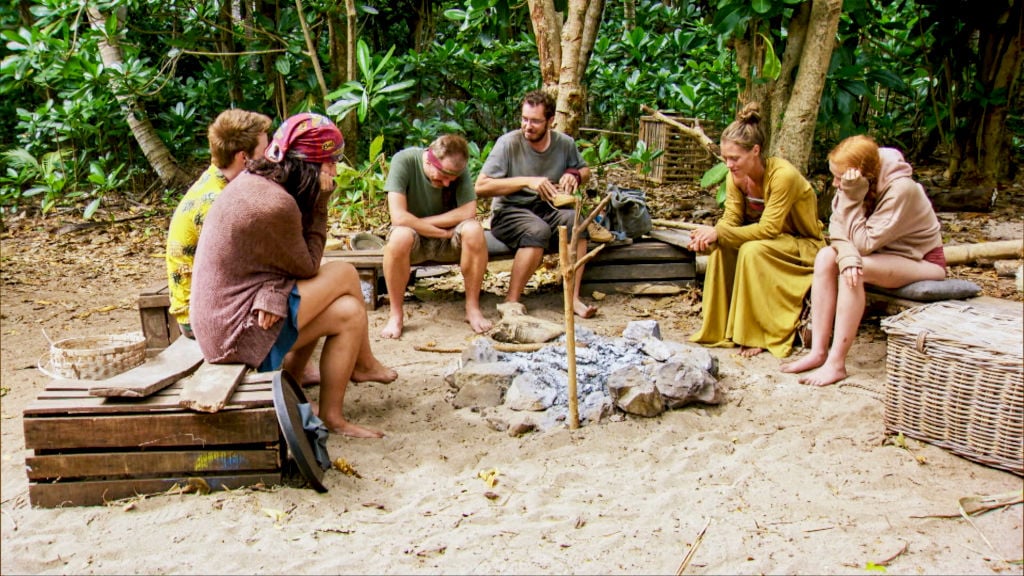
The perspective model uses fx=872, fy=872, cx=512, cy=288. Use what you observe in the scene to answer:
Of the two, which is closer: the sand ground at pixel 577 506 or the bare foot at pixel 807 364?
the sand ground at pixel 577 506

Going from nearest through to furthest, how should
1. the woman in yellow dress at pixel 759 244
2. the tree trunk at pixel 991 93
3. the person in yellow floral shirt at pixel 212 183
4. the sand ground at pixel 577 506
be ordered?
1. the sand ground at pixel 577 506
2. the person in yellow floral shirt at pixel 212 183
3. the woman in yellow dress at pixel 759 244
4. the tree trunk at pixel 991 93

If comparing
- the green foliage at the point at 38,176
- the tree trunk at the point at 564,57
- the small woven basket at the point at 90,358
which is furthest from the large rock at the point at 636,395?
the green foliage at the point at 38,176

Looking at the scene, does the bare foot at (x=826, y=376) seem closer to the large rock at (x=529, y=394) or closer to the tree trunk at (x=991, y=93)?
the large rock at (x=529, y=394)

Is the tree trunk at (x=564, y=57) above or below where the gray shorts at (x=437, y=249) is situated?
above

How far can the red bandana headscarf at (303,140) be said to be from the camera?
322cm

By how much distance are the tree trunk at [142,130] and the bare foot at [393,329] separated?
3452 millimetres

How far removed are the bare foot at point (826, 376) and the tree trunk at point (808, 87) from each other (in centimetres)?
171

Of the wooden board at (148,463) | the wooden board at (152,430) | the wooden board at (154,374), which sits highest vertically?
the wooden board at (154,374)

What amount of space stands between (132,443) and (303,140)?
3.98ft

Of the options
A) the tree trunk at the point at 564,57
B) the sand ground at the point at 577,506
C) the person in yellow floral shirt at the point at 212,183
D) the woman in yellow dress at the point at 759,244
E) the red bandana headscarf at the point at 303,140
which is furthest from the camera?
the tree trunk at the point at 564,57

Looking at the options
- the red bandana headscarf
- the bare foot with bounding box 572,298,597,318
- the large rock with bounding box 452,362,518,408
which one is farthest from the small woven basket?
the bare foot with bounding box 572,298,597,318

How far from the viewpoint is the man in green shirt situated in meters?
4.97

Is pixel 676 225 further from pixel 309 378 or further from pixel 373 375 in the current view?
pixel 309 378

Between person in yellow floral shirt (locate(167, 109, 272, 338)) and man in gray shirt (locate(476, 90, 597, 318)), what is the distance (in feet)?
6.60
